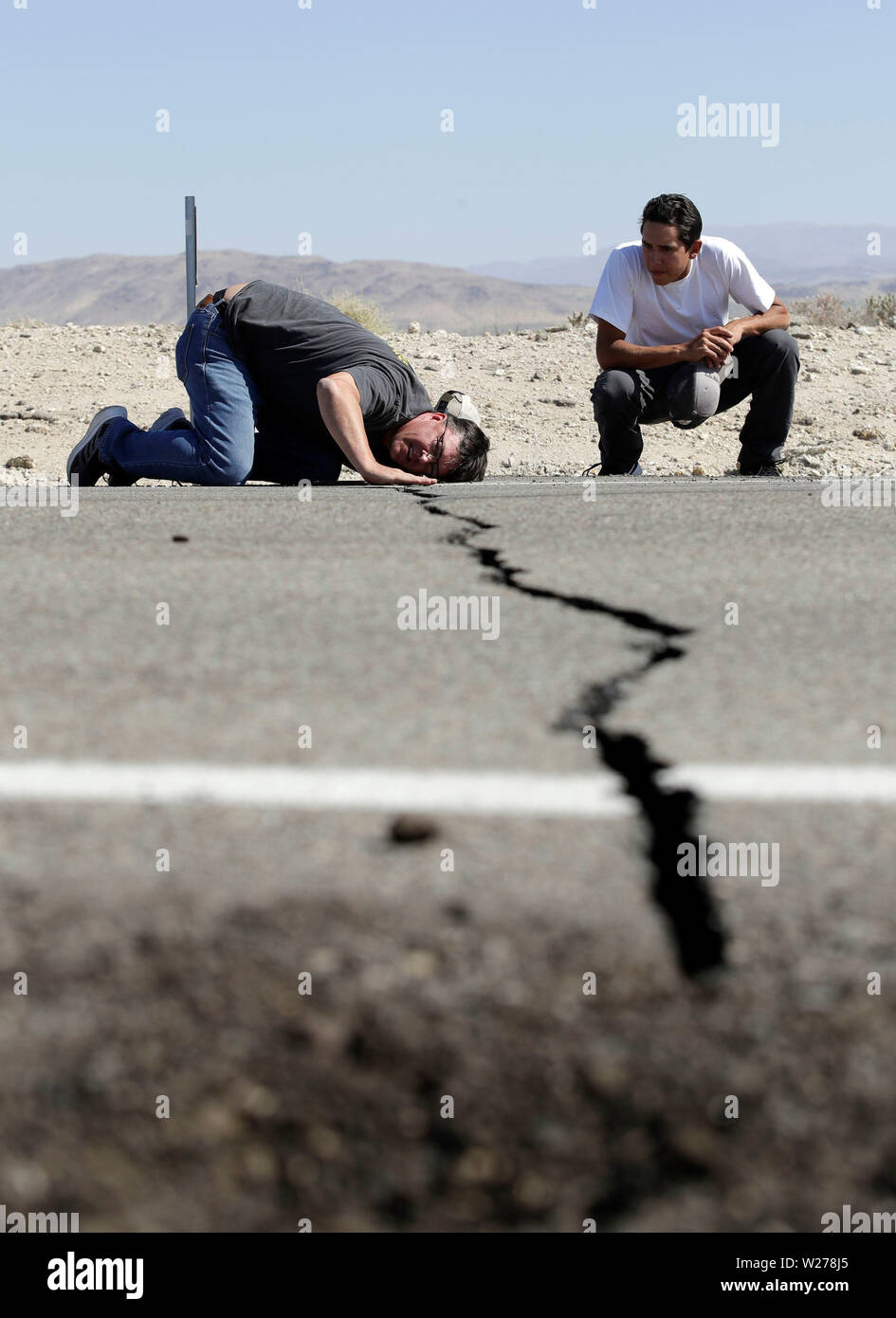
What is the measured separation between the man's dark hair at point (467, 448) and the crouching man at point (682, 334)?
117cm

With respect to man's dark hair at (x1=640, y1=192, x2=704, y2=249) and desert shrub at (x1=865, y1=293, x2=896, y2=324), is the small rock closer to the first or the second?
man's dark hair at (x1=640, y1=192, x2=704, y2=249)

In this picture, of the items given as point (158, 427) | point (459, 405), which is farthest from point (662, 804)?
point (158, 427)

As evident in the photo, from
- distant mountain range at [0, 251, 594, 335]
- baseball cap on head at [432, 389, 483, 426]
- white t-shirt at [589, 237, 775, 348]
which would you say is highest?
distant mountain range at [0, 251, 594, 335]

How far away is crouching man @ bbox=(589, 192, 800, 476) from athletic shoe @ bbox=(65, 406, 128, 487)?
256cm

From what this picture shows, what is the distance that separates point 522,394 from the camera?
14336mm

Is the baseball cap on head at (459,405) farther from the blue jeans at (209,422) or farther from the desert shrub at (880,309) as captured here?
the desert shrub at (880,309)

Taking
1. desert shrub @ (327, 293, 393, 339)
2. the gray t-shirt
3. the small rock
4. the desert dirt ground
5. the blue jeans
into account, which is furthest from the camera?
desert shrub @ (327, 293, 393, 339)

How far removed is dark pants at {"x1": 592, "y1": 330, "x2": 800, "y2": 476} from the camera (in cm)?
699

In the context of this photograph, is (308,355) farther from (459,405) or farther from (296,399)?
(459,405)

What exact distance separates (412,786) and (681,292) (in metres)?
5.80

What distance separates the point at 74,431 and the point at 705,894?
12.2 metres

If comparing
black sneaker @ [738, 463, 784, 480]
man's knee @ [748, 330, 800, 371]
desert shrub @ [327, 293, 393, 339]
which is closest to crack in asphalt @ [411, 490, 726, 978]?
man's knee @ [748, 330, 800, 371]
